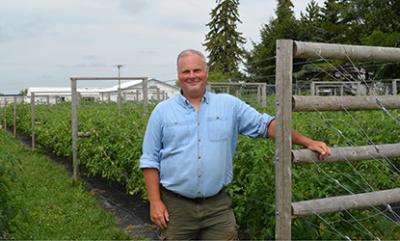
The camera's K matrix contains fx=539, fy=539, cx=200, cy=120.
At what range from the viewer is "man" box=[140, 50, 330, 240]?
9.80ft

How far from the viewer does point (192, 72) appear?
117 inches

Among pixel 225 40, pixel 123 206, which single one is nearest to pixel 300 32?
pixel 225 40

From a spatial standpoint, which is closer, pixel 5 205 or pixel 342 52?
pixel 342 52

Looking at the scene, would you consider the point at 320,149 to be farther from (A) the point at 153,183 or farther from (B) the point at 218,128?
(A) the point at 153,183

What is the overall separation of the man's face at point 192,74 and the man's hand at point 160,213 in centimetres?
65

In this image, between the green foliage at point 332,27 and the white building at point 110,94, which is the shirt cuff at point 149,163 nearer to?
the white building at point 110,94

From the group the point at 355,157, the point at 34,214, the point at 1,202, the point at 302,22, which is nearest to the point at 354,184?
the point at 355,157

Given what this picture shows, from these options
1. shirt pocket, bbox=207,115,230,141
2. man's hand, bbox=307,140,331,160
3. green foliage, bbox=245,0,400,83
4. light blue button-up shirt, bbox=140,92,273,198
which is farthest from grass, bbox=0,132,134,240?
green foliage, bbox=245,0,400,83

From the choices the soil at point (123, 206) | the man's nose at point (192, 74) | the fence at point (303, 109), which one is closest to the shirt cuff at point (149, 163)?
the man's nose at point (192, 74)

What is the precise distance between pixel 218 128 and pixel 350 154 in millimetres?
741

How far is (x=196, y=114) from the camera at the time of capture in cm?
302

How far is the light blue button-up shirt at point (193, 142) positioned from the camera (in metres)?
2.98

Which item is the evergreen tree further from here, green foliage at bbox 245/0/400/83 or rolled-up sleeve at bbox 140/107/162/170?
rolled-up sleeve at bbox 140/107/162/170

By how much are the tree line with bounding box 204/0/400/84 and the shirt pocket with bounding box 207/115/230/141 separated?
22.7m
